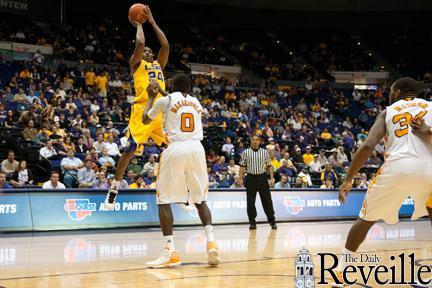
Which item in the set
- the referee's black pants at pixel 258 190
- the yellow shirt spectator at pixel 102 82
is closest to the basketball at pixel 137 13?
the referee's black pants at pixel 258 190

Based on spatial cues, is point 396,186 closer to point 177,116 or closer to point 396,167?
point 396,167

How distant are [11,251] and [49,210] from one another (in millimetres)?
3746

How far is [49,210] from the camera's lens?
12.8 meters

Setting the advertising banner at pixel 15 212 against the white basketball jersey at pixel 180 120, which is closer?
the white basketball jersey at pixel 180 120

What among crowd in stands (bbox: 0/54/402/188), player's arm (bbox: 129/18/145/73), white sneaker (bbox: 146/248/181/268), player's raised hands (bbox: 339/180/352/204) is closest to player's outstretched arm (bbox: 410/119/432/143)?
player's raised hands (bbox: 339/180/352/204)

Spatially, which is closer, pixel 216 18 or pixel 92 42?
pixel 92 42

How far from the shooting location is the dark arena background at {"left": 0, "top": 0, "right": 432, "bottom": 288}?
7992 millimetres

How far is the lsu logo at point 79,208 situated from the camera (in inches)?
514

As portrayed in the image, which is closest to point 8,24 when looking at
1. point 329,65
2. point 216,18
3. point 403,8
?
point 216,18

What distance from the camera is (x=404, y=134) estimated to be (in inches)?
232

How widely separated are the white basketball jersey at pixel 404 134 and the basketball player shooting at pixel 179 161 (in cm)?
253

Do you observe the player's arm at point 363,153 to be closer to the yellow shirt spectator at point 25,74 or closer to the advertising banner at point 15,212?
the advertising banner at point 15,212

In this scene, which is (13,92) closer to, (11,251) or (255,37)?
(11,251)

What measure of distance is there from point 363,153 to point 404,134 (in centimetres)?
48
